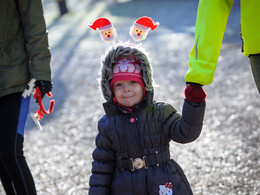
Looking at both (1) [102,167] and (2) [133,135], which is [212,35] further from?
(1) [102,167]

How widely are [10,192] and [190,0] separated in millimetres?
12491

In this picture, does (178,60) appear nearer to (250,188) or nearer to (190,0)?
(250,188)

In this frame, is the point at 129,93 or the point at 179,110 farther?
the point at 179,110

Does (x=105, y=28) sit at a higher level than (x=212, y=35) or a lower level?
higher

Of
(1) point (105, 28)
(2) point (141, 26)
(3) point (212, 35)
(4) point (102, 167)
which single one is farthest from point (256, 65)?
(4) point (102, 167)

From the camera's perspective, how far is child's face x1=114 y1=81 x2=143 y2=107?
2.72m

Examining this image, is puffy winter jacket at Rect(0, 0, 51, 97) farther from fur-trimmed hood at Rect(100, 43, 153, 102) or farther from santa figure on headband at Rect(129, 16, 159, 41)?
santa figure on headband at Rect(129, 16, 159, 41)

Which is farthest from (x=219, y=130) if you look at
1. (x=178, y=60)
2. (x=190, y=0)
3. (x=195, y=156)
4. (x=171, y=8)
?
(x=190, y=0)

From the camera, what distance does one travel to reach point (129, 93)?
107 inches

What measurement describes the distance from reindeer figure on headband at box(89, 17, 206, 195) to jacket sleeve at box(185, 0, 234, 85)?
399mm

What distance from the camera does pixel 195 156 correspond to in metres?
4.54

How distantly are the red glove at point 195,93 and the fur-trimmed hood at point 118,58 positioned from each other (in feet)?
1.38

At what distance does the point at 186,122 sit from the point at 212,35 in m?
0.55

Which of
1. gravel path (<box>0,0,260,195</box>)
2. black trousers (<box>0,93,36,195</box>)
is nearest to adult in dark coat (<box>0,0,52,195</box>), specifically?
black trousers (<box>0,93,36,195</box>)
